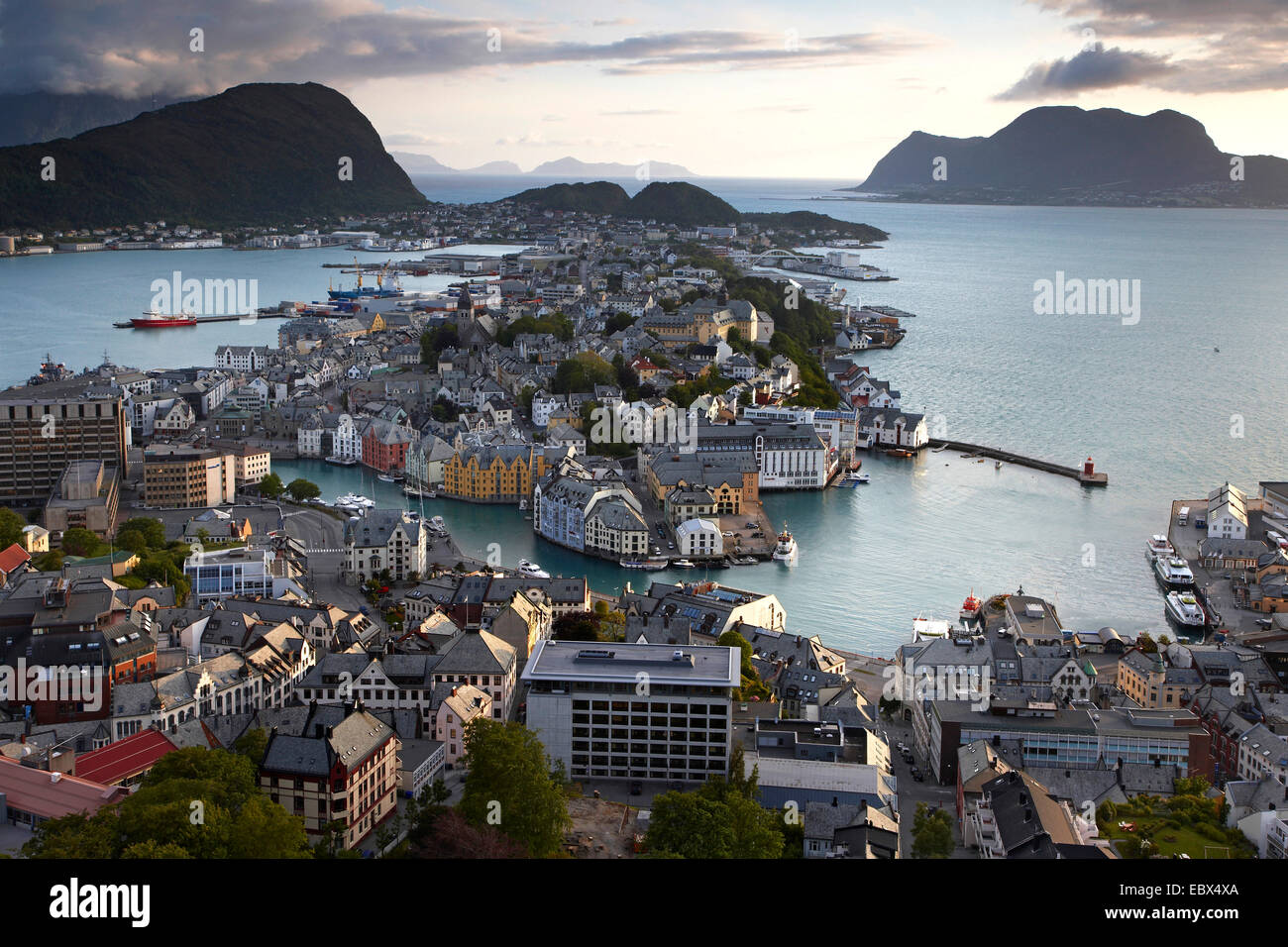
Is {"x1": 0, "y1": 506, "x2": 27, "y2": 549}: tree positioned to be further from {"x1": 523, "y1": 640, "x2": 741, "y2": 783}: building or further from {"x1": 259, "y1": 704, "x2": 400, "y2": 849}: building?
{"x1": 523, "y1": 640, "x2": 741, "y2": 783}: building

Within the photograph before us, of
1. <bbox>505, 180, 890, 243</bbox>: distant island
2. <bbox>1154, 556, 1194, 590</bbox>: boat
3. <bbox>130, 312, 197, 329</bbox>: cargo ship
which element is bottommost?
<bbox>1154, 556, 1194, 590</bbox>: boat

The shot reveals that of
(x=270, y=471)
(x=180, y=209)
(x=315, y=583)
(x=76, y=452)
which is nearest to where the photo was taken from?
(x=315, y=583)

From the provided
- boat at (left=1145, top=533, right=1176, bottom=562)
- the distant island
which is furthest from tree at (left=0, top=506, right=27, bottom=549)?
the distant island

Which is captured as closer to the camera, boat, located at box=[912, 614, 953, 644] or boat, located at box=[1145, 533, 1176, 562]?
boat, located at box=[912, 614, 953, 644]

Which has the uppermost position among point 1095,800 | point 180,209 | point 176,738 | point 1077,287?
point 180,209
